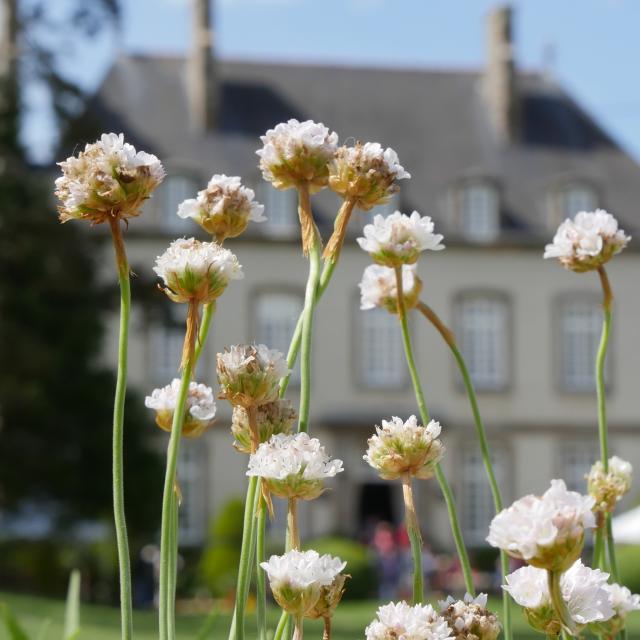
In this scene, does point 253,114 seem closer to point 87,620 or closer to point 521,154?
point 521,154

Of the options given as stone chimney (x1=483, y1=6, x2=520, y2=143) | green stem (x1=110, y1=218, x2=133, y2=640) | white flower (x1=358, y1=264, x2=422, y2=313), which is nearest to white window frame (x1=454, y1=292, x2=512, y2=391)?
stone chimney (x1=483, y1=6, x2=520, y2=143)

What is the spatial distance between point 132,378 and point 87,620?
12.4 meters

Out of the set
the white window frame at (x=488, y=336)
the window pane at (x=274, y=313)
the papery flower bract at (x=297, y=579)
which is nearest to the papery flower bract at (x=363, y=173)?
the papery flower bract at (x=297, y=579)

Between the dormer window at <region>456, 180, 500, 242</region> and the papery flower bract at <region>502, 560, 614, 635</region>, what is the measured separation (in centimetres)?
2378

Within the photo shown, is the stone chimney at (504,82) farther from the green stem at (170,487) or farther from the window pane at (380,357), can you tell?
the green stem at (170,487)

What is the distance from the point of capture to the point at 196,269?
5.14 ft

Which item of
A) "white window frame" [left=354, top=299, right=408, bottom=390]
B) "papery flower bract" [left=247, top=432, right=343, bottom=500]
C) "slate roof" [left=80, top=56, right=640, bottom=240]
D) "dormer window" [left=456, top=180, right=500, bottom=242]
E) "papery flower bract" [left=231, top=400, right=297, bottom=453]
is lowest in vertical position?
"papery flower bract" [left=247, top=432, right=343, bottom=500]

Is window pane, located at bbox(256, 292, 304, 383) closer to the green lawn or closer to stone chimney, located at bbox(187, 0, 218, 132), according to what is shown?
stone chimney, located at bbox(187, 0, 218, 132)

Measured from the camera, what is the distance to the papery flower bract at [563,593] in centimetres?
140

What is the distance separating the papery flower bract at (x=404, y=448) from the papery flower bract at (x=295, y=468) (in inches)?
5.3

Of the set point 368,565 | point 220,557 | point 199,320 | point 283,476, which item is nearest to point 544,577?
point 283,476

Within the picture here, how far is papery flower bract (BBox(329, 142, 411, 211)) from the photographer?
1.71 metres

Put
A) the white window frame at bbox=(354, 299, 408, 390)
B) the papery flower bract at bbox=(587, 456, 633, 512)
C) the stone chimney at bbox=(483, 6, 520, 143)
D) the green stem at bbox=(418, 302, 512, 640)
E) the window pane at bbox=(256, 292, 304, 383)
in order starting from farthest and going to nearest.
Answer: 1. the stone chimney at bbox=(483, 6, 520, 143)
2. the white window frame at bbox=(354, 299, 408, 390)
3. the window pane at bbox=(256, 292, 304, 383)
4. the papery flower bract at bbox=(587, 456, 633, 512)
5. the green stem at bbox=(418, 302, 512, 640)

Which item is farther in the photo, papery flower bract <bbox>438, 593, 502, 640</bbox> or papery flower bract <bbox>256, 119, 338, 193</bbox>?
papery flower bract <bbox>256, 119, 338, 193</bbox>
